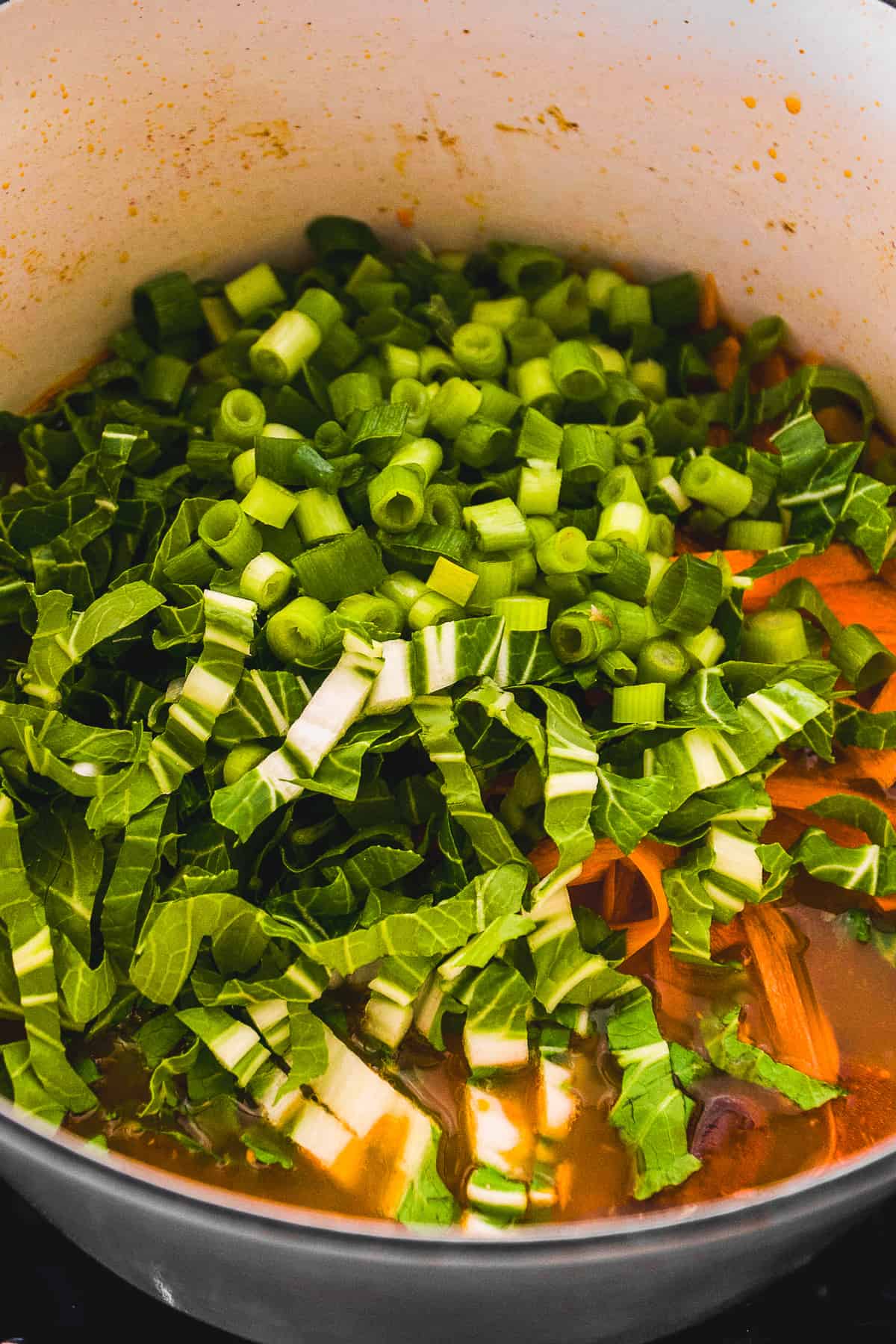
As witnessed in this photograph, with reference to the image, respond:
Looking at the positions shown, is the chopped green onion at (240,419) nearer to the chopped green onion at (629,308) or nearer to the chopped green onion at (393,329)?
the chopped green onion at (393,329)

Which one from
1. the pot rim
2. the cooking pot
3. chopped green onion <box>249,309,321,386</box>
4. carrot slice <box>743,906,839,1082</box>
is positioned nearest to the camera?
the pot rim

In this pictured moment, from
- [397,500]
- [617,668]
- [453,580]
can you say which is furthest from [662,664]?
[397,500]

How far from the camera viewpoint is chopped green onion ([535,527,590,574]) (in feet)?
4.66

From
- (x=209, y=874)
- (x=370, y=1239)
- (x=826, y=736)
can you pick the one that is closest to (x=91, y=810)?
(x=209, y=874)

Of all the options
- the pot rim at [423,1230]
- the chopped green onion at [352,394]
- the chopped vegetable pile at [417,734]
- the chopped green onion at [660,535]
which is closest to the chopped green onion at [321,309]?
the chopped vegetable pile at [417,734]

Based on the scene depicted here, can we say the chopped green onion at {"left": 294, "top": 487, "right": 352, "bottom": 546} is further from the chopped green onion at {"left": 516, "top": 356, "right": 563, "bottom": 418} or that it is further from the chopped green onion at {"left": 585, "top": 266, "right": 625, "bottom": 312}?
the chopped green onion at {"left": 585, "top": 266, "right": 625, "bottom": 312}

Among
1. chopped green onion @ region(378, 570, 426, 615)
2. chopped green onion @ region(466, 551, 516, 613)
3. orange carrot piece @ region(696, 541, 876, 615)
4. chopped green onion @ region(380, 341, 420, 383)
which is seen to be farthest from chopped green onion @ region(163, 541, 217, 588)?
orange carrot piece @ region(696, 541, 876, 615)

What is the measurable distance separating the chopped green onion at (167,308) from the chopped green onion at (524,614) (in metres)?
0.72

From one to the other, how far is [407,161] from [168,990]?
48.6 inches

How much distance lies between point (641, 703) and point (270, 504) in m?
0.53

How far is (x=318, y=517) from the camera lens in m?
1.42

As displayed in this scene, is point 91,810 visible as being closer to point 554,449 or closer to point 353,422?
point 353,422

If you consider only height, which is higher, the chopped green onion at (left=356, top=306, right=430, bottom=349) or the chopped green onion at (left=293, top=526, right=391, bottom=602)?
the chopped green onion at (left=356, top=306, right=430, bottom=349)

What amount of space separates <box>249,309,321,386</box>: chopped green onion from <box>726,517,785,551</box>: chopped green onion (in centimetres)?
67
